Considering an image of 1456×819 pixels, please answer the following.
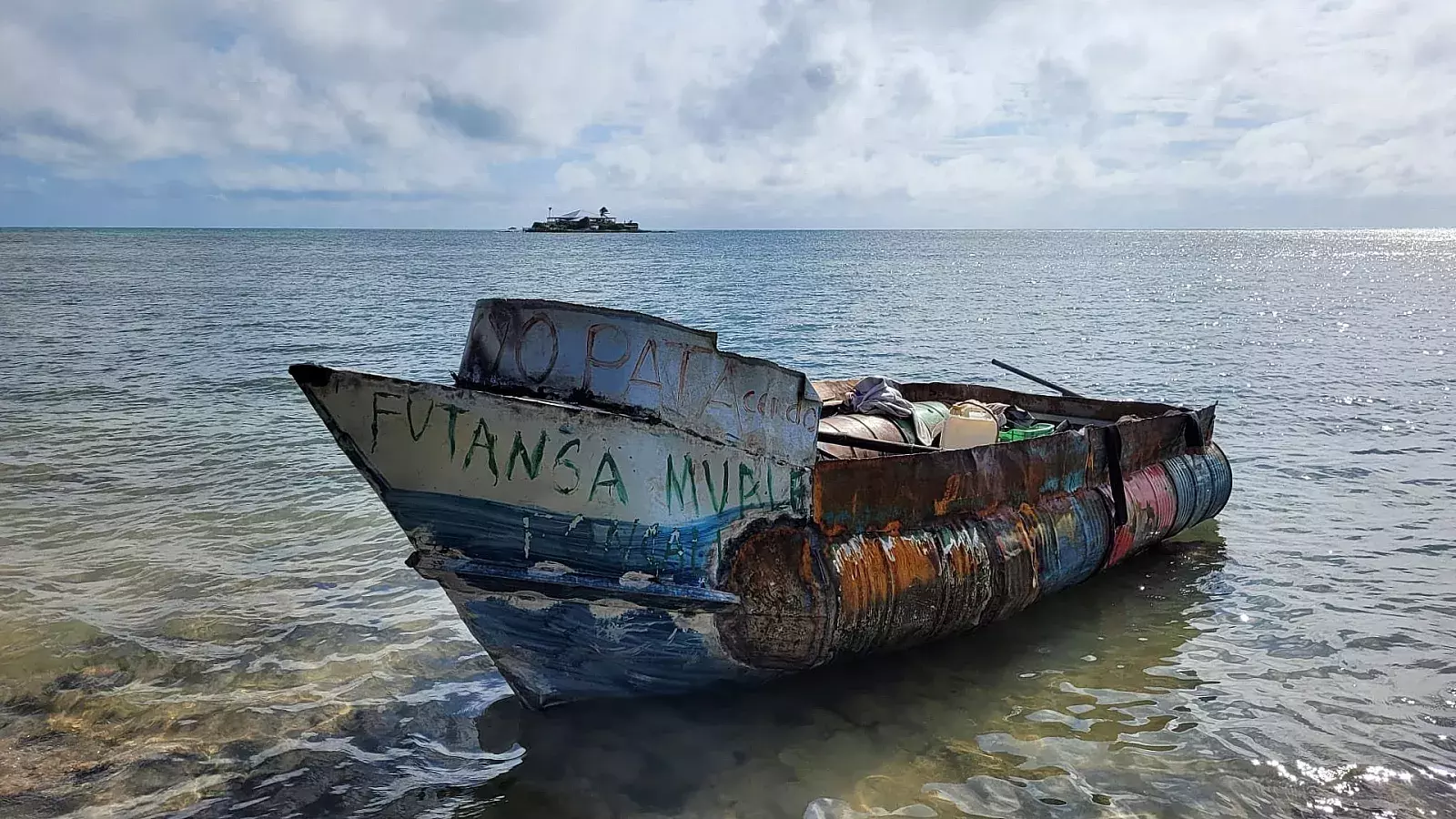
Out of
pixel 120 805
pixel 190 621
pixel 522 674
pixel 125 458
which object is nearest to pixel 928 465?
pixel 522 674

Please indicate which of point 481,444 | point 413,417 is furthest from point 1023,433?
point 413,417

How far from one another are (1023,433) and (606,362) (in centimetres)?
425

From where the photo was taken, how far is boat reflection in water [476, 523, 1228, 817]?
4691 millimetres

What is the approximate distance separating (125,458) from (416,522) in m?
7.95

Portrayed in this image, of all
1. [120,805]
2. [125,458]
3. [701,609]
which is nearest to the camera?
[120,805]

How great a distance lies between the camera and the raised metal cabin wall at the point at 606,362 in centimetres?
464

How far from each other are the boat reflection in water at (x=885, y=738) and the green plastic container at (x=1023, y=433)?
1658 millimetres

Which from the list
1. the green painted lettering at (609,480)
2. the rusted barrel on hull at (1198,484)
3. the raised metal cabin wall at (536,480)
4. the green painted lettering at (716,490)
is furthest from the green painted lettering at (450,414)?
the rusted barrel on hull at (1198,484)

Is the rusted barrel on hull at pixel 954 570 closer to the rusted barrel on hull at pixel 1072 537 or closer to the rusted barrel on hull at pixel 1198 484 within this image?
the rusted barrel on hull at pixel 1072 537

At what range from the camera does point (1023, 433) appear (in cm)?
767

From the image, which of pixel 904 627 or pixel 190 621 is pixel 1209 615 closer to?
pixel 904 627

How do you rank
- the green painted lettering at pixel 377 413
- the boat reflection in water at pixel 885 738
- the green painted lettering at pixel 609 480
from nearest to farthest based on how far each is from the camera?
the green painted lettering at pixel 377 413, the green painted lettering at pixel 609 480, the boat reflection in water at pixel 885 738

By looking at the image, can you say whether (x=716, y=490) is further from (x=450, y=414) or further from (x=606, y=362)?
(x=450, y=414)

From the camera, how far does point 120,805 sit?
14.6 ft
